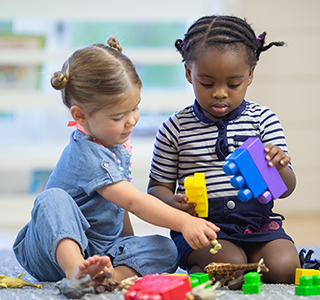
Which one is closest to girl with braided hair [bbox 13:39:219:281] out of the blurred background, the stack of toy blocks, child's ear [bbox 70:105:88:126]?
child's ear [bbox 70:105:88:126]

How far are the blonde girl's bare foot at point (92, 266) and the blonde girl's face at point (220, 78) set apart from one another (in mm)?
444

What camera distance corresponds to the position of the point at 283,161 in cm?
104

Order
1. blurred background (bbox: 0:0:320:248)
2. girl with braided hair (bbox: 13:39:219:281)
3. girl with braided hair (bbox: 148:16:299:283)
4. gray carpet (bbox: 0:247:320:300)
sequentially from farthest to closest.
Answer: blurred background (bbox: 0:0:320:248) → girl with braided hair (bbox: 148:16:299:283) → girl with braided hair (bbox: 13:39:219:281) → gray carpet (bbox: 0:247:320:300)

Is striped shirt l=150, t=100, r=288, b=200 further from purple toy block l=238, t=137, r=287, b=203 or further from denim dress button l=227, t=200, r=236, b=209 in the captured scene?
purple toy block l=238, t=137, r=287, b=203

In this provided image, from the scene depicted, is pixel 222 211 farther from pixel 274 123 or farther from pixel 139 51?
pixel 139 51

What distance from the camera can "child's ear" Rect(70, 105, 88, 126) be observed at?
1.07m

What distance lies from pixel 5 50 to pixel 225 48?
65.7 inches

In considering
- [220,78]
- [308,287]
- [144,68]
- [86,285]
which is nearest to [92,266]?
[86,285]

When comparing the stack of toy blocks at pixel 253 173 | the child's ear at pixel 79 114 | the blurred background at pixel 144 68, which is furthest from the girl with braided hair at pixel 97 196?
the blurred background at pixel 144 68

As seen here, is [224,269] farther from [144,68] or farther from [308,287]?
[144,68]

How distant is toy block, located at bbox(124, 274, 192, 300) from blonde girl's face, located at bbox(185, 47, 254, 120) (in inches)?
17.5

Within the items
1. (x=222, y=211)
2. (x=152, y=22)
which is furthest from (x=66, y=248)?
(x=152, y=22)

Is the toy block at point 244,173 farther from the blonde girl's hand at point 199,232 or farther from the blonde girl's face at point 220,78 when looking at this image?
the blonde girl's face at point 220,78

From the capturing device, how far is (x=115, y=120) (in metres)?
1.06
